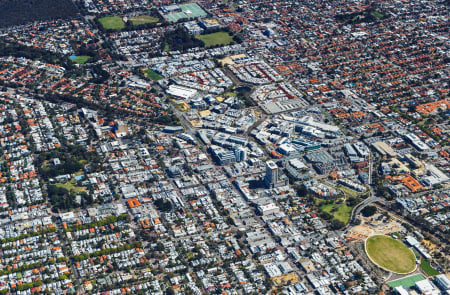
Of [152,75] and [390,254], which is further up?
[390,254]

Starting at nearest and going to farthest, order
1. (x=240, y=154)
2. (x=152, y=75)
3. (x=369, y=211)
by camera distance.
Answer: (x=369, y=211)
(x=240, y=154)
(x=152, y=75)

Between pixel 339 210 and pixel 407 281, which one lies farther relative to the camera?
pixel 339 210

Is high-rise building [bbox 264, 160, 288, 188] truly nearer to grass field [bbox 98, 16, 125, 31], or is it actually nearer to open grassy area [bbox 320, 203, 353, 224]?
open grassy area [bbox 320, 203, 353, 224]

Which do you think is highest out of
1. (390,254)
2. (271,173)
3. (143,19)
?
(271,173)

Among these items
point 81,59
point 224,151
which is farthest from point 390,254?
point 81,59

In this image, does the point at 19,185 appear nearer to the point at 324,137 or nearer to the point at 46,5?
the point at 324,137

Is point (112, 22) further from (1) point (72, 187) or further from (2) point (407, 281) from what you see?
(2) point (407, 281)

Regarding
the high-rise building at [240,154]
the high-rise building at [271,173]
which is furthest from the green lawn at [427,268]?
the high-rise building at [240,154]
